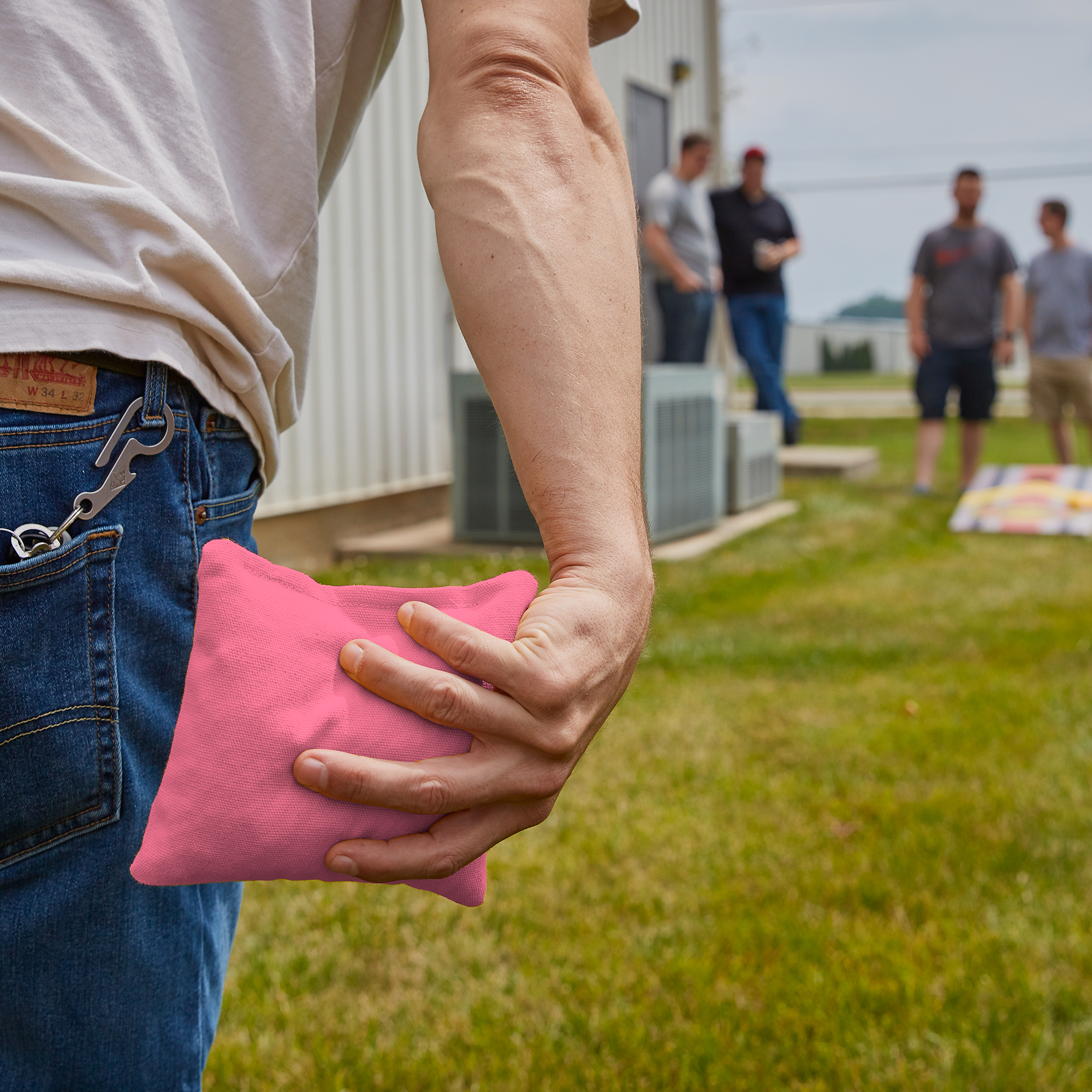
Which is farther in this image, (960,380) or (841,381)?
(841,381)

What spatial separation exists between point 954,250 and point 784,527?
2.50 m

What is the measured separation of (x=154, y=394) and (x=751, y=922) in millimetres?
1966

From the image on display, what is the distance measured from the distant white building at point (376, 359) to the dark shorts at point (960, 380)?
3402 mm

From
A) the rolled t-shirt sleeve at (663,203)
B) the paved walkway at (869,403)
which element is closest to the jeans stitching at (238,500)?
the rolled t-shirt sleeve at (663,203)

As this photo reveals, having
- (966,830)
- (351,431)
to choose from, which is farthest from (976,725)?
(351,431)

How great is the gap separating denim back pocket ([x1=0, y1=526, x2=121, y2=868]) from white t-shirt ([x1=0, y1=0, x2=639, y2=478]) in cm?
15

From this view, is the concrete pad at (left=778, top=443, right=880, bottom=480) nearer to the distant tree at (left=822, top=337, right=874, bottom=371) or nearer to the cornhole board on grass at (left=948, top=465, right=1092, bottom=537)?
the cornhole board on grass at (left=948, top=465, right=1092, bottom=537)

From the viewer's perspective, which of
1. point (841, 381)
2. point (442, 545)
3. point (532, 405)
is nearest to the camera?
point (532, 405)

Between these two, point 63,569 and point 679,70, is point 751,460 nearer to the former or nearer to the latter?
point 679,70

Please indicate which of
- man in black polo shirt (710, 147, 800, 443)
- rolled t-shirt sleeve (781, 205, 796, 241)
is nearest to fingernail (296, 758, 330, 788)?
man in black polo shirt (710, 147, 800, 443)

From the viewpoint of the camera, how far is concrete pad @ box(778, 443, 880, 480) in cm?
982

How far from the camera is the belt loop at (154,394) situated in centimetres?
81

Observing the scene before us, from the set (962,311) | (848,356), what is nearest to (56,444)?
(962,311)

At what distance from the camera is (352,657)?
0.74 metres
